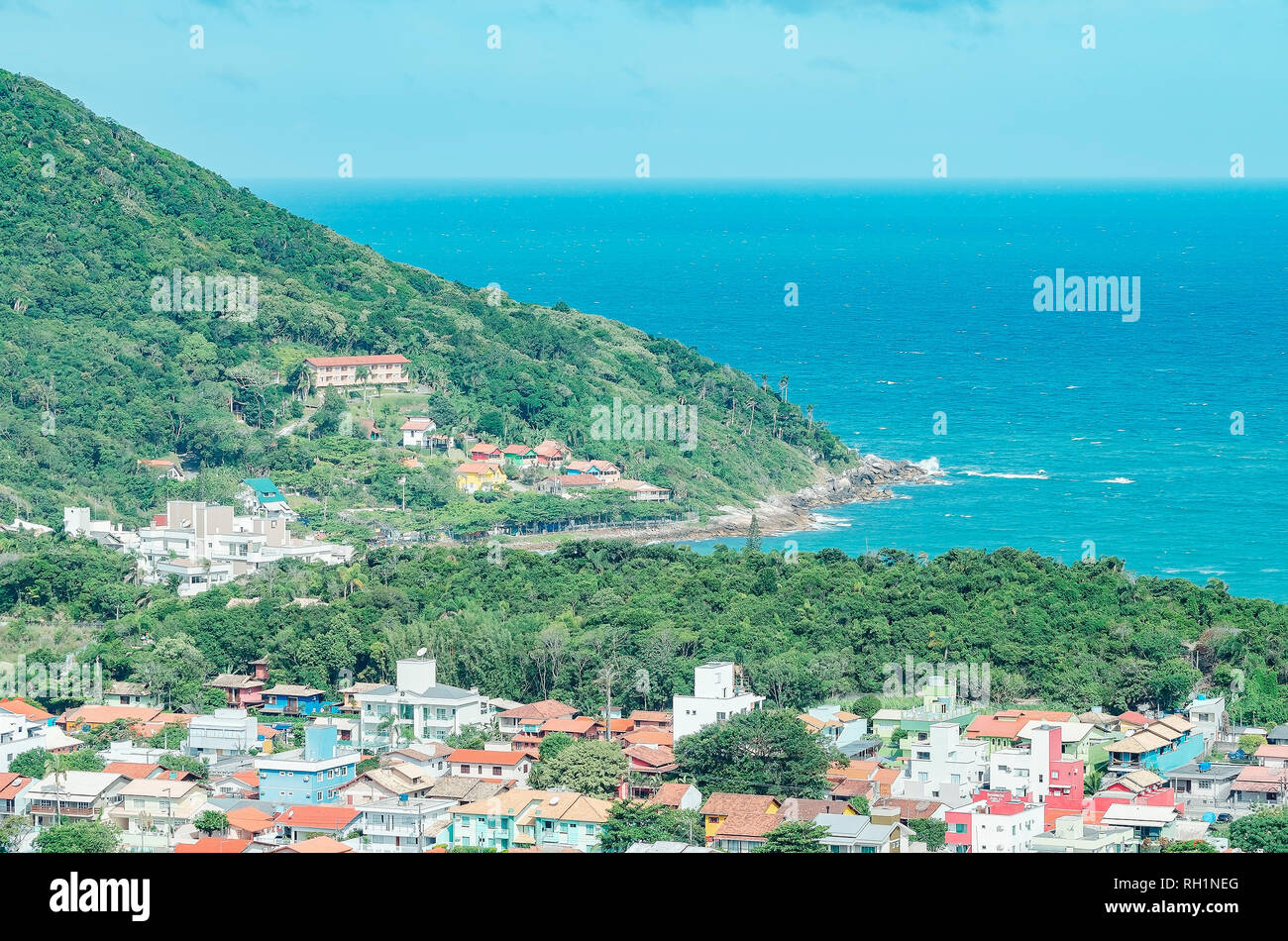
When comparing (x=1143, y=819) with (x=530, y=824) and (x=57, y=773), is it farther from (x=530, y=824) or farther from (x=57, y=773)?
(x=57, y=773)

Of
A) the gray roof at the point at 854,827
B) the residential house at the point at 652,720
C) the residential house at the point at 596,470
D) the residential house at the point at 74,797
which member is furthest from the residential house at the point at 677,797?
the residential house at the point at 596,470

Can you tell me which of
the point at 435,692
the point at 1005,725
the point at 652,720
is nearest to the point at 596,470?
the point at 435,692

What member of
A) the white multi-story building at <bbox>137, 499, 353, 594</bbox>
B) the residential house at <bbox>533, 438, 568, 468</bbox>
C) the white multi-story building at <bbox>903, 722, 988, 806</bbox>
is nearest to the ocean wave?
the residential house at <bbox>533, 438, 568, 468</bbox>

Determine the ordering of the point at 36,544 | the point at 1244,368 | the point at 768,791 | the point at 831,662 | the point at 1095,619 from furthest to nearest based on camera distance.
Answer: the point at 1244,368
the point at 36,544
the point at 1095,619
the point at 831,662
the point at 768,791

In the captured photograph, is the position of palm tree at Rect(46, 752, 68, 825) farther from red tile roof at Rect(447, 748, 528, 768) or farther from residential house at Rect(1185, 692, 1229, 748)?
residential house at Rect(1185, 692, 1229, 748)

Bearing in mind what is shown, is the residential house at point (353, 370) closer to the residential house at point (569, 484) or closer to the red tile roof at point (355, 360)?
the red tile roof at point (355, 360)
